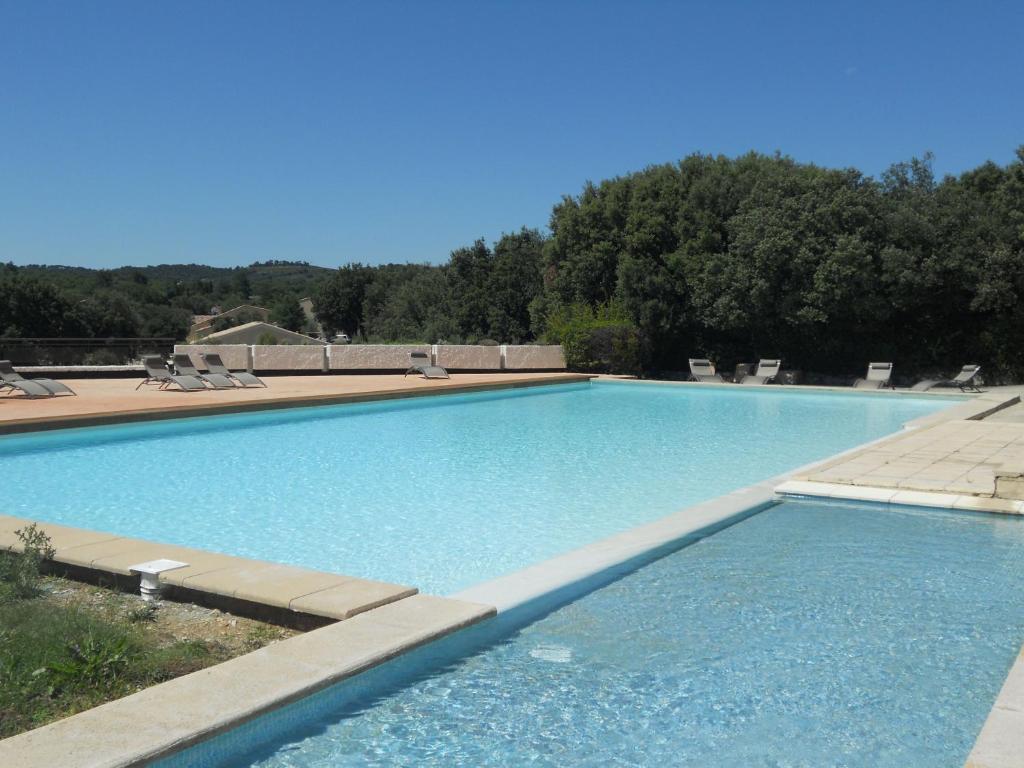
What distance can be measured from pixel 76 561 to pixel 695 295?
18290 millimetres

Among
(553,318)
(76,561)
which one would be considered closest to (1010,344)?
(553,318)

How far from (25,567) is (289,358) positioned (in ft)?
48.7

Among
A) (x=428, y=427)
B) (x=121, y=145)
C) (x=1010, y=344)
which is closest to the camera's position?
(x=428, y=427)

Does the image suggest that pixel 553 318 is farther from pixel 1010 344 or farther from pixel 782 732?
pixel 782 732

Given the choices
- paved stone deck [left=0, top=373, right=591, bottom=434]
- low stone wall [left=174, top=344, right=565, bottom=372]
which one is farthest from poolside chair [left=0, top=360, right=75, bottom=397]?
low stone wall [left=174, top=344, right=565, bottom=372]

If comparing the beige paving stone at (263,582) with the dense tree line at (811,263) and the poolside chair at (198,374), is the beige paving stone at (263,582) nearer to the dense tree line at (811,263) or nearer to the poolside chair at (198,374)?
the poolside chair at (198,374)

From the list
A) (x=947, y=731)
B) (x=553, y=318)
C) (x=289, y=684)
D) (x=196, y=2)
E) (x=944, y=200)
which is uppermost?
(x=196, y=2)

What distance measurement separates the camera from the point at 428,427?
11562mm

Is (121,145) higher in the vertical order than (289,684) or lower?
higher

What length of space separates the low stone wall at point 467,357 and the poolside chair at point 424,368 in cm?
68

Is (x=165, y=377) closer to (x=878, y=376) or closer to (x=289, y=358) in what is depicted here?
(x=289, y=358)

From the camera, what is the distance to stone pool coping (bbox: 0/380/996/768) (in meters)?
2.29

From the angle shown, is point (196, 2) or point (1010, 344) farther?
point (1010, 344)

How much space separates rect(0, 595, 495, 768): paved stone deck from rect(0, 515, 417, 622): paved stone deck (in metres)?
0.17
